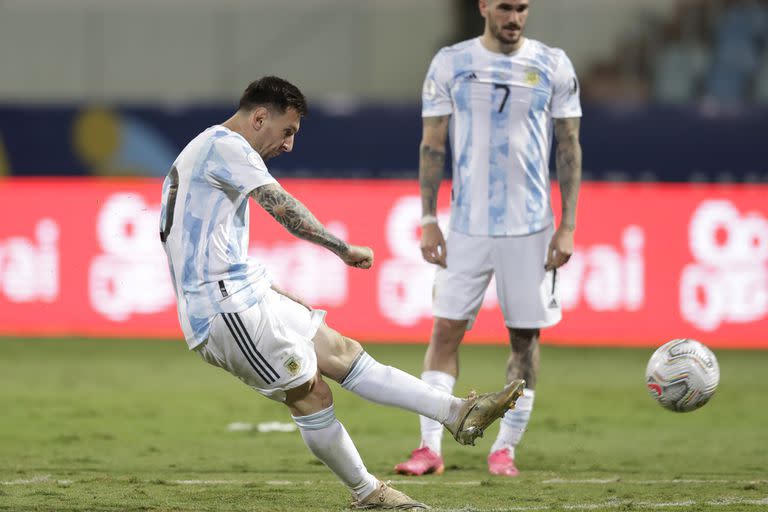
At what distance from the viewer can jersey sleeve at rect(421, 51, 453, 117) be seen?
6.51 m

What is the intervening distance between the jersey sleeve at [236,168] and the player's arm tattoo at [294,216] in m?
0.04

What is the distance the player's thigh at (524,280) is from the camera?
21.2ft

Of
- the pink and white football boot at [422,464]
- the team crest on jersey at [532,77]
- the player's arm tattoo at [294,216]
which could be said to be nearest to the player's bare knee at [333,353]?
the player's arm tattoo at [294,216]

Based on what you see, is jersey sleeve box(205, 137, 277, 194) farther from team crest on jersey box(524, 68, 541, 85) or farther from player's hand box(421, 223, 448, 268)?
team crest on jersey box(524, 68, 541, 85)

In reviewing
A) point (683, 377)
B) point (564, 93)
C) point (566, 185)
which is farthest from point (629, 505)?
point (564, 93)

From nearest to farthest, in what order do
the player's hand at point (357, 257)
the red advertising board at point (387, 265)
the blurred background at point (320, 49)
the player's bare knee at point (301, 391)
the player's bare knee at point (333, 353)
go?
the player's hand at point (357, 257), the player's bare knee at point (301, 391), the player's bare knee at point (333, 353), the red advertising board at point (387, 265), the blurred background at point (320, 49)

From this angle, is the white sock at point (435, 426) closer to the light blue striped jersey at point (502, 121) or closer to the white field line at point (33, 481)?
the light blue striped jersey at point (502, 121)

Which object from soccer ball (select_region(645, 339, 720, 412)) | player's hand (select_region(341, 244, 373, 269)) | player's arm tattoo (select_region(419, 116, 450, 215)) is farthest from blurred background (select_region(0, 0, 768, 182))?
player's hand (select_region(341, 244, 373, 269))

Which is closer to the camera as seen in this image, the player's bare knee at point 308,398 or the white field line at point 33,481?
the player's bare knee at point 308,398

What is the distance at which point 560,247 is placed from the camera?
21.0 feet

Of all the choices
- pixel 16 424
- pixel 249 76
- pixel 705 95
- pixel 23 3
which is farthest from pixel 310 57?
pixel 16 424

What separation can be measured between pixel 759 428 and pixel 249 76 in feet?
30.6

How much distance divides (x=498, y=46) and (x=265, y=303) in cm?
204

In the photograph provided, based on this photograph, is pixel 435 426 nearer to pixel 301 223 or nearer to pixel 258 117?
pixel 301 223
